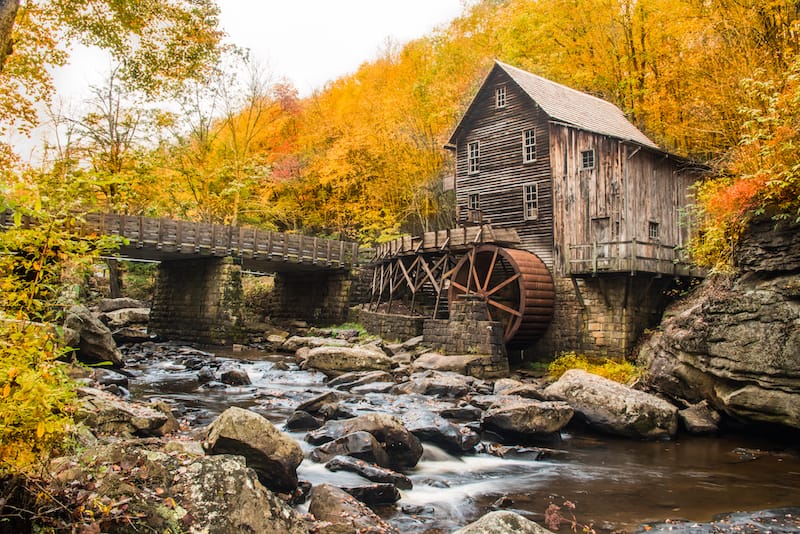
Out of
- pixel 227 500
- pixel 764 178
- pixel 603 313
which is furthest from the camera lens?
pixel 603 313

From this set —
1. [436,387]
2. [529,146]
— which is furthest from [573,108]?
[436,387]

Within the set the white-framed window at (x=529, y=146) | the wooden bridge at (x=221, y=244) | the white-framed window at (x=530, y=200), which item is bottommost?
the wooden bridge at (x=221, y=244)

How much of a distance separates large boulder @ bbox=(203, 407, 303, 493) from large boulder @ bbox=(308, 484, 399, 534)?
0.38m

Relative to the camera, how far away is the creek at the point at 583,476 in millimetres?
6559

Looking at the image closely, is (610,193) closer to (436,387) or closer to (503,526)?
(436,387)

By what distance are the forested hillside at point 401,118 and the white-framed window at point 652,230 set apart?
104 inches

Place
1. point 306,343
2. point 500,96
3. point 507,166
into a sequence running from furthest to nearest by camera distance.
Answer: point 306,343 < point 500,96 < point 507,166

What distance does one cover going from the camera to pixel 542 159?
19812 millimetres

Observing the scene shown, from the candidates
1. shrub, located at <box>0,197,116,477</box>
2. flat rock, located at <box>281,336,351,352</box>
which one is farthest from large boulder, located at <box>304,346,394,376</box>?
shrub, located at <box>0,197,116,477</box>

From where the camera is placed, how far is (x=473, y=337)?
17.0 metres

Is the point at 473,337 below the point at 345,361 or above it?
above

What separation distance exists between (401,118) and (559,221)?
12782 millimetres

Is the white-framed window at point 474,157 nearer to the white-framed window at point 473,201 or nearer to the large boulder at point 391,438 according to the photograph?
the white-framed window at point 473,201

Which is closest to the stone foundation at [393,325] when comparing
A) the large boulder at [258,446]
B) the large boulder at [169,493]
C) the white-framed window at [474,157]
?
the white-framed window at [474,157]
